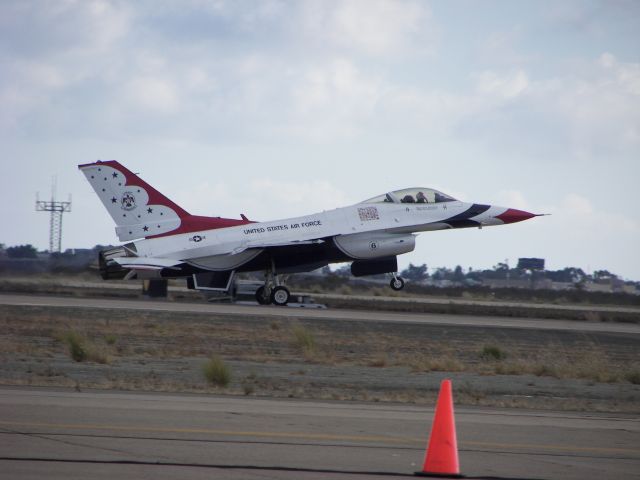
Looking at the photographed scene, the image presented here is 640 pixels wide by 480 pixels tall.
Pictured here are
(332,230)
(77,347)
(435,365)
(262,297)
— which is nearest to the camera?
(77,347)

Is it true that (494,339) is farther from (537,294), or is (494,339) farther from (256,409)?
(537,294)

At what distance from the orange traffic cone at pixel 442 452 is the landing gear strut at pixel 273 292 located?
29070mm

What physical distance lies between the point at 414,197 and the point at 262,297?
698 cm

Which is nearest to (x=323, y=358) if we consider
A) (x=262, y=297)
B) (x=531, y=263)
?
A: (x=262, y=297)

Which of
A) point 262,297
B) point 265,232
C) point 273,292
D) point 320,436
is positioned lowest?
point 320,436

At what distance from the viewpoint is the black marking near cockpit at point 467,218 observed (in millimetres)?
37656

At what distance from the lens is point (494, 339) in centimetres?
2902

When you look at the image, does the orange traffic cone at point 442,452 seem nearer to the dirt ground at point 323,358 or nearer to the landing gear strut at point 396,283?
the dirt ground at point 323,358

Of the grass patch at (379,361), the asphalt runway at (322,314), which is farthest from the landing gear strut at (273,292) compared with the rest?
the grass patch at (379,361)

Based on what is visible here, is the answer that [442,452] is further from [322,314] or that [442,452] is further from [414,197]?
[414,197]

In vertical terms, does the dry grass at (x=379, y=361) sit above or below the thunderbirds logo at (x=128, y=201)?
below

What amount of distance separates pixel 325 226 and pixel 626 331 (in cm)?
1137

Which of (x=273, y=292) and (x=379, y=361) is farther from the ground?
(x=273, y=292)

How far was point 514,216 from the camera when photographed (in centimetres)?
3847
